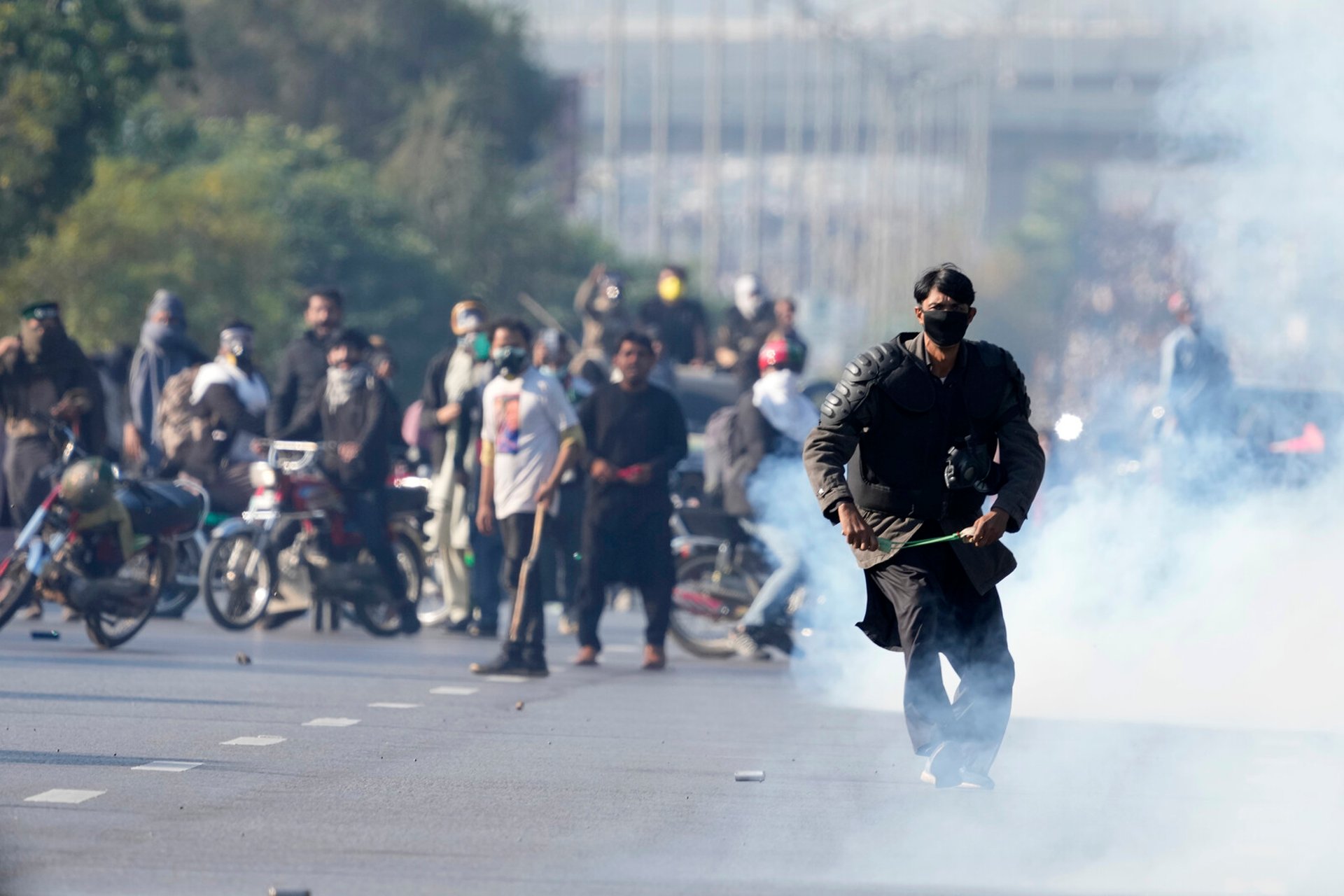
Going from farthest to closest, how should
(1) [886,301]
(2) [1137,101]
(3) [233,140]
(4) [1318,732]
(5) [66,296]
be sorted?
(2) [1137,101] → (1) [886,301] → (3) [233,140] → (5) [66,296] → (4) [1318,732]

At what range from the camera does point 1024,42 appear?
118000mm

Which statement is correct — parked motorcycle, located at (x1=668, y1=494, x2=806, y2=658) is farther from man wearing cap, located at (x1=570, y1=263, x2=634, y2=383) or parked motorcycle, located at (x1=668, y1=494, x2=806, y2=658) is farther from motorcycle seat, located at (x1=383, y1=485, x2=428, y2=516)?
man wearing cap, located at (x1=570, y1=263, x2=634, y2=383)

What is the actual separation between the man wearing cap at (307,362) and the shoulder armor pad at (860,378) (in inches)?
330

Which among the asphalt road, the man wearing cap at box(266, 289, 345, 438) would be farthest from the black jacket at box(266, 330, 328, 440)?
the asphalt road

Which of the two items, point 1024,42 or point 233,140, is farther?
point 1024,42

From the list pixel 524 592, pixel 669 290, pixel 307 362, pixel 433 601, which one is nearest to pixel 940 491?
pixel 524 592

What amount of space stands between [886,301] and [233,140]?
42.1 meters

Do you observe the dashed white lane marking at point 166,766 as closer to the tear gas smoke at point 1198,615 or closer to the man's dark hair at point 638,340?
the tear gas smoke at point 1198,615

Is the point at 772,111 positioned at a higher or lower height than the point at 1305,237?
higher

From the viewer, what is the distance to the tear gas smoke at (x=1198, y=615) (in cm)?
751

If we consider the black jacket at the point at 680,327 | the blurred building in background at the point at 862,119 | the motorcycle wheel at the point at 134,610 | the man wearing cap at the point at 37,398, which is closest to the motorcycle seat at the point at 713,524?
the motorcycle wheel at the point at 134,610

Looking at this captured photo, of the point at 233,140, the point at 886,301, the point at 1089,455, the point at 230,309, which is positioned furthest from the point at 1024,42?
the point at 1089,455

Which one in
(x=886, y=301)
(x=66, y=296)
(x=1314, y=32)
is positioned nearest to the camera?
(x=1314, y=32)

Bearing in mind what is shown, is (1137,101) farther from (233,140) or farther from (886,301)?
(233,140)
